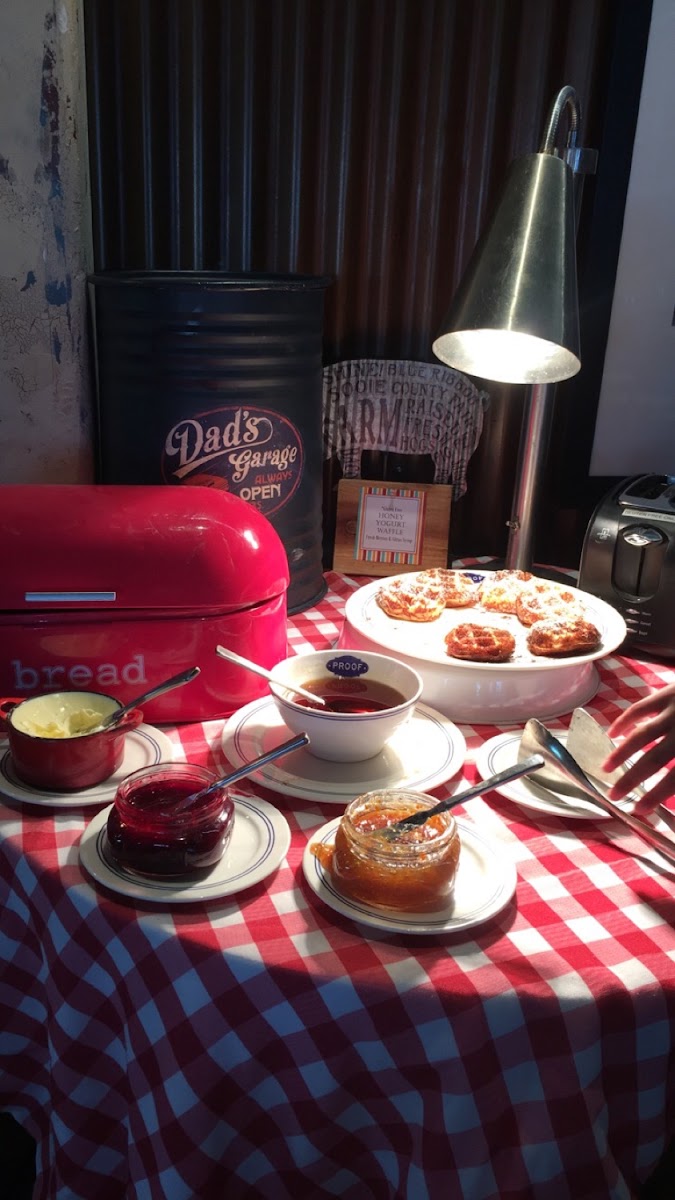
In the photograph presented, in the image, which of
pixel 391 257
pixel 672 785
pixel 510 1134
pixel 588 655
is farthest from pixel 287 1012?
pixel 391 257

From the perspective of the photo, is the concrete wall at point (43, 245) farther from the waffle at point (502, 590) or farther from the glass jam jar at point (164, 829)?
the glass jam jar at point (164, 829)

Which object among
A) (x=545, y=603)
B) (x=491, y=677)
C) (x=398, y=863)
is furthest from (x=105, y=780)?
(x=545, y=603)

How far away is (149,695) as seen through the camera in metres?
1.16

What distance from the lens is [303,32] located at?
178cm

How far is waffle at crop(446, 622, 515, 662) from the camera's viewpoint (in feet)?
4.32

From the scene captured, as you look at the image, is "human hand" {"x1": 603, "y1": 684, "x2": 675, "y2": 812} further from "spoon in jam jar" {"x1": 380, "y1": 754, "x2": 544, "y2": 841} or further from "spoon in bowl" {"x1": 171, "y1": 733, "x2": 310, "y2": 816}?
"spoon in bowl" {"x1": 171, "y1": 733, "x2": 310, "y2": 816}

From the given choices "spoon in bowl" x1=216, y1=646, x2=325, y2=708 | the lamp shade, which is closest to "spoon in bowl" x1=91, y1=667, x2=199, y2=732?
"spoon in bowl" x1=216, y1=646, x2=325, y2=708

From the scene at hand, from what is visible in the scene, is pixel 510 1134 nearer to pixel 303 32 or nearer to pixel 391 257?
pixel 391 257

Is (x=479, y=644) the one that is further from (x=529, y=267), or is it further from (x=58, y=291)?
(x=58, y=291)

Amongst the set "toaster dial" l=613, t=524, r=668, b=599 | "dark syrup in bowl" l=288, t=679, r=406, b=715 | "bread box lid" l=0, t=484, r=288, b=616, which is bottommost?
"dark syrup in bowl" l=288, t=679, r=406, b=715

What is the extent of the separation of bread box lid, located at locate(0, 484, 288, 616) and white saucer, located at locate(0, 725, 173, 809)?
171 millimetres

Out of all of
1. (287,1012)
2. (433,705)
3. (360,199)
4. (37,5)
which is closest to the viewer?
(287,1012)

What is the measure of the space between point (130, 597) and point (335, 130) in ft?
3.73

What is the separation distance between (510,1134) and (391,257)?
1618 millimetres
